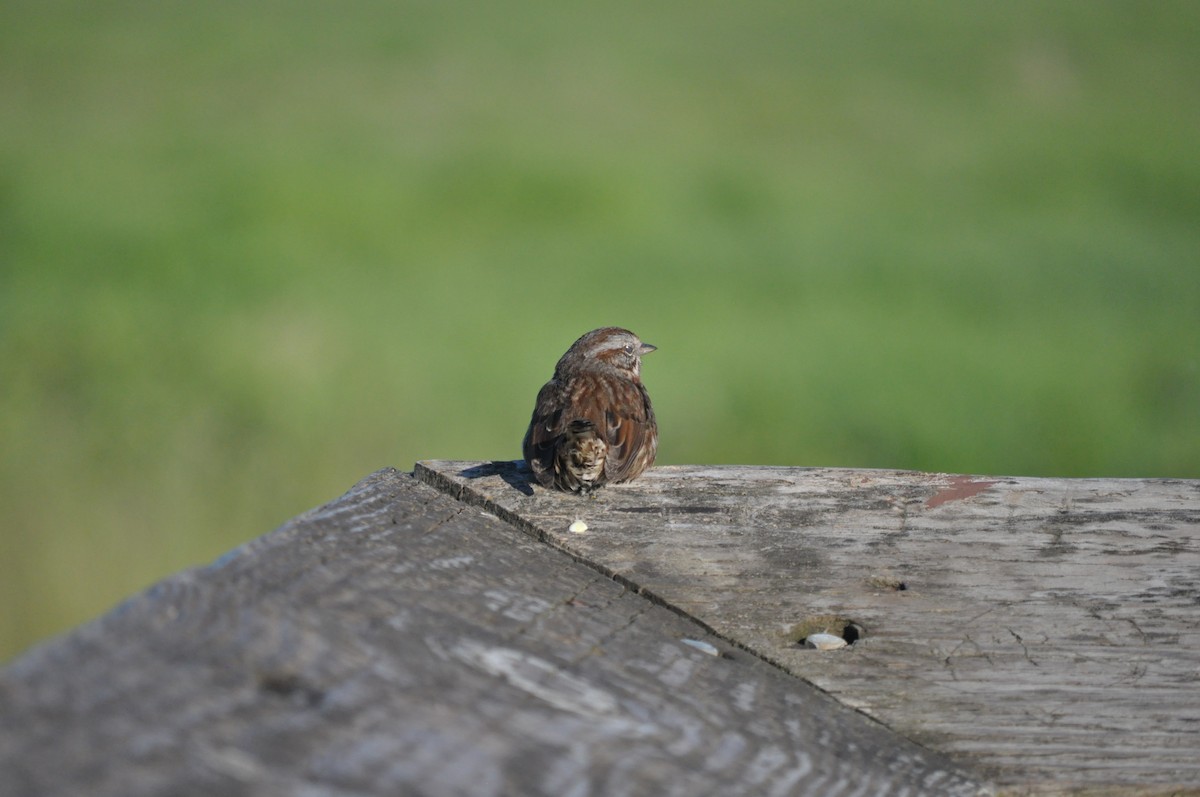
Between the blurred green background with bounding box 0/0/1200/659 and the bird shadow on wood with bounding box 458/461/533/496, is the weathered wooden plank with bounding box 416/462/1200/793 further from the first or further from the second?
the blurred green background with bounding box 0/0/1200/659

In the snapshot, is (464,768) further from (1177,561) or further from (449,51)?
(449,51)

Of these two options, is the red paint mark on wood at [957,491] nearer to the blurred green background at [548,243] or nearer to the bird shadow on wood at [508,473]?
the bird shadow on wood at [508,473]

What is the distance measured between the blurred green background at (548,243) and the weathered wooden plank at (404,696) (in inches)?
190

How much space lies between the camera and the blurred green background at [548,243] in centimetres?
701

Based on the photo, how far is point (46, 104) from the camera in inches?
399

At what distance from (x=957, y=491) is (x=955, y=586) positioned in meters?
0.40

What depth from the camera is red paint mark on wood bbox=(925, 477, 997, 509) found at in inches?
105

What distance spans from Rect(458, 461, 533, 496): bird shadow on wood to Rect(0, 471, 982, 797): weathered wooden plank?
56 centimetres

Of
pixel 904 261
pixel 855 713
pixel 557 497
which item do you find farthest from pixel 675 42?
pixel 855 713

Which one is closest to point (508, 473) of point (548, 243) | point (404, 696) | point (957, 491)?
point (957, 491)

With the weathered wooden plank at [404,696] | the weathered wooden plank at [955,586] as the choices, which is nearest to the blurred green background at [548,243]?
the weathered wooden plank at [955,586]

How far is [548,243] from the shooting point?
911cm

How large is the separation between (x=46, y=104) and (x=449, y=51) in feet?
10.9

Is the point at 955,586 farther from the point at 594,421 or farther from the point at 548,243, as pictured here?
the point at 548,243
